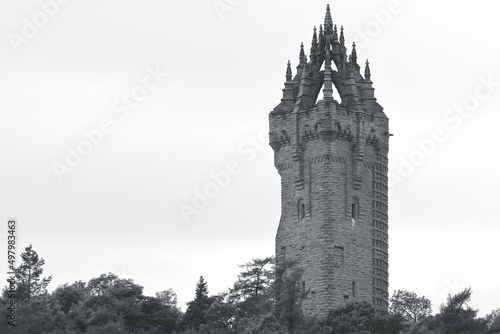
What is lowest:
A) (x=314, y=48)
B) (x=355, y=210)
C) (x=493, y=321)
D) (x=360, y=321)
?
(x=360, y=321)

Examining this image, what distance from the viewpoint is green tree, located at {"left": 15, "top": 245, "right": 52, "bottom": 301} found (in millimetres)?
153750

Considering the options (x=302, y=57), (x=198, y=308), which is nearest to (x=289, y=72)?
(x=302, y=57)

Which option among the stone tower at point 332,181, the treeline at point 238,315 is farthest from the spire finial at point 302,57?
the treeline at point 238,315

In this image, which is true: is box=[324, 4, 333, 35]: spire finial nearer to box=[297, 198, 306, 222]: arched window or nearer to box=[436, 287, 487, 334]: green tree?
box=[297, 198, 306, 222]: arched window

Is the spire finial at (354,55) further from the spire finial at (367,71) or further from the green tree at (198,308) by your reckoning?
the green tree at (198,308)

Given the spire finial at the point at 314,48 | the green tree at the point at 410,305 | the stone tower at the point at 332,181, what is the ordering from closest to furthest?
the stone tower at the point at 332,181 < the spire finial at the point at 314,48 < the green tree at the point at 410,305

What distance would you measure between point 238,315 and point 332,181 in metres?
11.1

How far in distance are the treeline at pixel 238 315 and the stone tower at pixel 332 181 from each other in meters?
2.65

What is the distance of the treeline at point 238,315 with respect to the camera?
128 meters

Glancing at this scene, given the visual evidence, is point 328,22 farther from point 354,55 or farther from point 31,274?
point 31,274

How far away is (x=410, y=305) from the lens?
152m

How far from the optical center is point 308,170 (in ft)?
454

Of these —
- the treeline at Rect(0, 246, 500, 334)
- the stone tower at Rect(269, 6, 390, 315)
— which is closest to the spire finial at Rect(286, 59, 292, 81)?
the stone tower at Rect(269, 6, 390, 315)

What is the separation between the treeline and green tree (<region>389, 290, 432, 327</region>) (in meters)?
4.26
